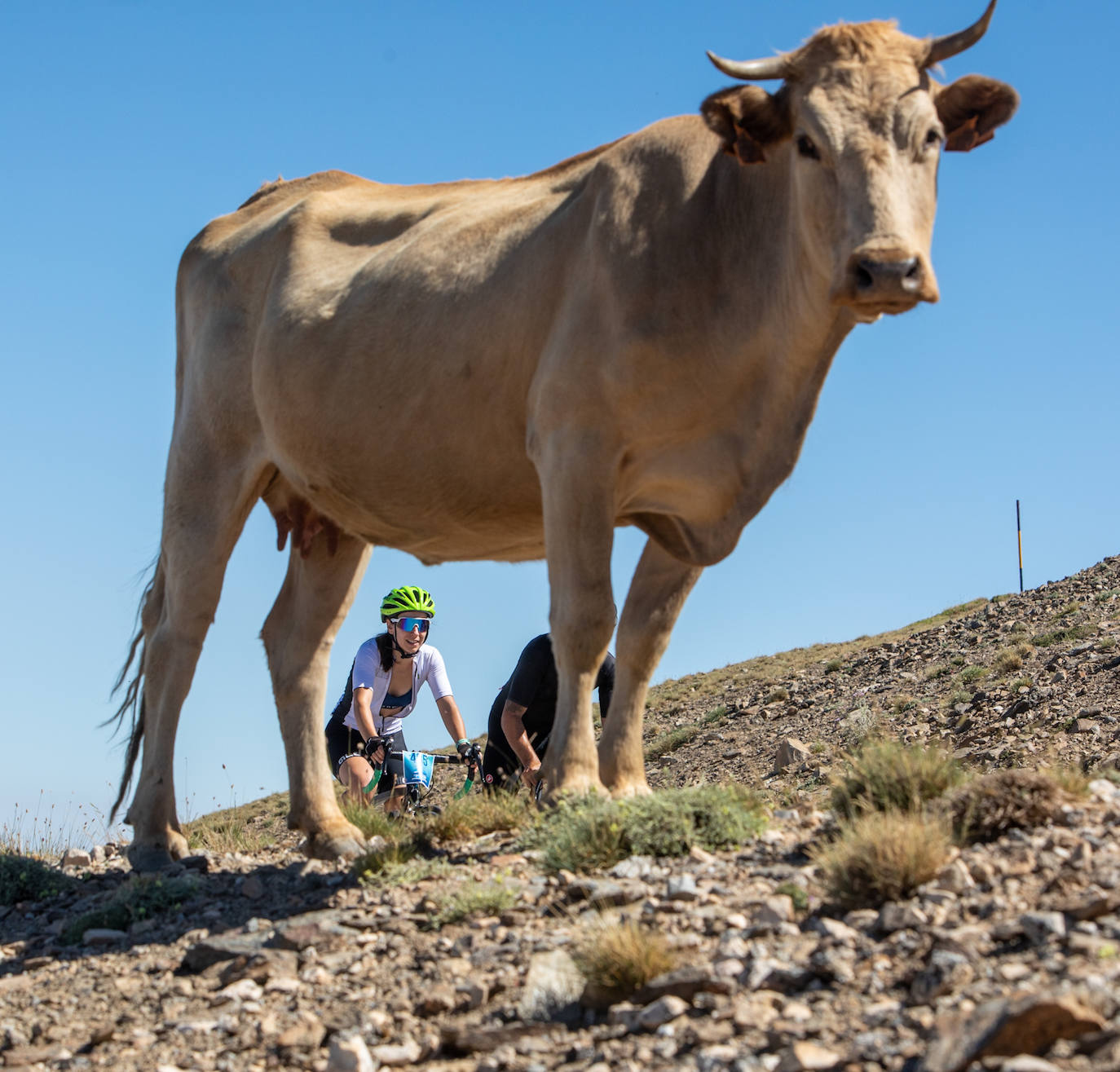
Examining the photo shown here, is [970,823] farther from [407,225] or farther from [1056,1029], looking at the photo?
[407,225]

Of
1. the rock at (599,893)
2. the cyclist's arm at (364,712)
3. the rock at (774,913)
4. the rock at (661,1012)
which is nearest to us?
the rock at (661,1012)

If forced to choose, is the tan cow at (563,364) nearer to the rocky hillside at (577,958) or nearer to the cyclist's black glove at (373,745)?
the rocky hillside at (577,958)

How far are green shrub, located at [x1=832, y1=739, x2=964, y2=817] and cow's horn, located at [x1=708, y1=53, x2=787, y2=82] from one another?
10.9 ft

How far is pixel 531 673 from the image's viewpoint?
11.4 meters

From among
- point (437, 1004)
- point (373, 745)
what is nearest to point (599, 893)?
point (437, 1004)

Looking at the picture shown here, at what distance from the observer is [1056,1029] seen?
11.9 feet

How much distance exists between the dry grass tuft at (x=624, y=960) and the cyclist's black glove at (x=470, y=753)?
6.68m

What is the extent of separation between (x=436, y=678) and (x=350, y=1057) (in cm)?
773

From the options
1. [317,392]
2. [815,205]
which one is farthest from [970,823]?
[317,392]

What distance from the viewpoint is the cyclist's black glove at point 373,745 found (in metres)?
11.5

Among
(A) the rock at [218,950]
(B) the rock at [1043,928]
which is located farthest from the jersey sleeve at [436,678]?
(B) the rock at [1043,928]

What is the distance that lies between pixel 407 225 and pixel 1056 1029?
7127 millimetres

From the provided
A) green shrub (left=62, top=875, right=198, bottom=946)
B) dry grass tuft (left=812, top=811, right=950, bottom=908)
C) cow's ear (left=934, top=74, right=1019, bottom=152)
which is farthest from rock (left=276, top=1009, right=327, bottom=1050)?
cow's ear (left=934, top=74, right=1019, bottom=152)

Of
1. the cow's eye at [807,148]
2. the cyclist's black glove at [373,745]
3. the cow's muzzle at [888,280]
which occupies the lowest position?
the cyclist's black glove at [373,745]
